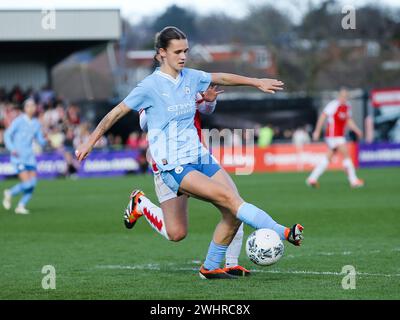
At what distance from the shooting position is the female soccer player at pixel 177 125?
28.0 feet

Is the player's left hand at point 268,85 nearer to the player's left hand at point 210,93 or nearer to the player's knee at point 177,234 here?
the player's left hand at point 210,93

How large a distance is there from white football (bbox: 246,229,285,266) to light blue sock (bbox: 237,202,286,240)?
48 millimetres

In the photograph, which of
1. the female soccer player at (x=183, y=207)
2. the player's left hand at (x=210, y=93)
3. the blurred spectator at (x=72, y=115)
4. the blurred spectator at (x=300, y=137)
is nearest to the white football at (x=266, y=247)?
the female soccer player at (x=183, y=207)

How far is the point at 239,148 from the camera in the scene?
3428 cm

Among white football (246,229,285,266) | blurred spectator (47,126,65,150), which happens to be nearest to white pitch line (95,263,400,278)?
white football (246,229,285,266)

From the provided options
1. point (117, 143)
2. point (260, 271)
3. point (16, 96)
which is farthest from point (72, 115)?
point (260, 271)

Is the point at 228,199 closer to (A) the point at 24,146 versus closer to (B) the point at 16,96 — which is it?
(A) the point at 24,146


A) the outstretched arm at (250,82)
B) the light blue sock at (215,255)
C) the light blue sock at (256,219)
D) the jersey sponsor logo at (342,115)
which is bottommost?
the light blue sock at (215,255)

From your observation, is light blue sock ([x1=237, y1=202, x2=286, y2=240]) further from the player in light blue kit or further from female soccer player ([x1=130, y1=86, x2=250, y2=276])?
the player in light blue kit

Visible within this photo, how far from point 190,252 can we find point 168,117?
3367 mm

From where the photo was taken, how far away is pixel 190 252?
11.6 meters

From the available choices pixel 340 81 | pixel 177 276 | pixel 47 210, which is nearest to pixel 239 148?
pixel 47 210

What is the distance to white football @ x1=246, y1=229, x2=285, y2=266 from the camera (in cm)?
829

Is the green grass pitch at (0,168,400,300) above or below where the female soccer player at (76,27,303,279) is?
below
